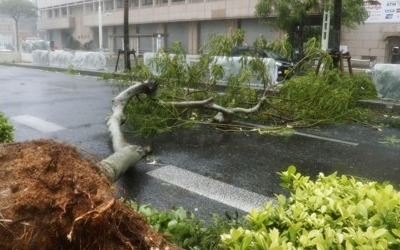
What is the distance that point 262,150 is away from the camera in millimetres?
5965

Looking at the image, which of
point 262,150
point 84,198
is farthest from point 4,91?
point 84,198

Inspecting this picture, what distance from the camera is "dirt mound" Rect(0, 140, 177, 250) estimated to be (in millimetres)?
1625

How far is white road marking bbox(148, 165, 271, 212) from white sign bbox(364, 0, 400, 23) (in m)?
23.7

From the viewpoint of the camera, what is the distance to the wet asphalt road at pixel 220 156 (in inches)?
169

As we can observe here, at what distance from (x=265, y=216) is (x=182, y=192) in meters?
2.54

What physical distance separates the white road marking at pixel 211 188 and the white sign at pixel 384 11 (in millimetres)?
23717

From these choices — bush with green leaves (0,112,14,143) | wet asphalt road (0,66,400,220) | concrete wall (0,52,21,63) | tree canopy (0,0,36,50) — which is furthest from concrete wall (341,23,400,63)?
tree canopy (0,0,36,50)

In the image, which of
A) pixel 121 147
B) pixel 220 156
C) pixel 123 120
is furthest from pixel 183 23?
pixel 121 147

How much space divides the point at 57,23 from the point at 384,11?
51.1 metres

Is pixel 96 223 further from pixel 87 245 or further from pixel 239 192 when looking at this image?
pixel 239 192

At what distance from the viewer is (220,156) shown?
18.5 feet

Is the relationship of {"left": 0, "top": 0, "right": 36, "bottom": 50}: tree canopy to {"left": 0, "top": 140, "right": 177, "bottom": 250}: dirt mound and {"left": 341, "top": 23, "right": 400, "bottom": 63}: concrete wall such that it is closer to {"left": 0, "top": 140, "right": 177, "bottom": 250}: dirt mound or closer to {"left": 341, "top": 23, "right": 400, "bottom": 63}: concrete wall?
{"left": 341, "top": 23, "right": 400, "bottom": 63}: concrete wall

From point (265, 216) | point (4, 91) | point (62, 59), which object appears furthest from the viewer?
point (62, 59)

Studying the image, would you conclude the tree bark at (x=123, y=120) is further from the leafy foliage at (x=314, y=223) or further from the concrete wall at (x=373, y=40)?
the concrete wall at (x=373, y=40)
